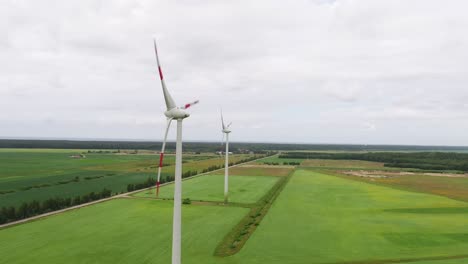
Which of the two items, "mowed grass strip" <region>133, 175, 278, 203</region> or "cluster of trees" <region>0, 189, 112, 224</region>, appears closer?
"cluster of trees" <region>0, 189, 112, 224</region>

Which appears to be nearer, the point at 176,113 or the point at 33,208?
the point at 176,113

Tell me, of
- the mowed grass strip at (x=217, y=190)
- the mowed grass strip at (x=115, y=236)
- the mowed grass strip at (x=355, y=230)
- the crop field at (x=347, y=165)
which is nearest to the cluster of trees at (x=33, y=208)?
→ the mowed grass strip at (x=115, y=236)

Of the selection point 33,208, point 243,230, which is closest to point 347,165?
point 243,230

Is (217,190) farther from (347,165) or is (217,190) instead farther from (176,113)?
(347,165)

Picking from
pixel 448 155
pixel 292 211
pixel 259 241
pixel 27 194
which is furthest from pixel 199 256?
pixel 448 155

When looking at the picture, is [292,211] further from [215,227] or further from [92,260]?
[92,260]

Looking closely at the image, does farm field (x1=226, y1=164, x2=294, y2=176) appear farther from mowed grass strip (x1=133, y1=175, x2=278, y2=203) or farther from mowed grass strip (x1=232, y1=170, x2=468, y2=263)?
mowed grass strip (x1=232, y1=170, x2=468, y2=263)

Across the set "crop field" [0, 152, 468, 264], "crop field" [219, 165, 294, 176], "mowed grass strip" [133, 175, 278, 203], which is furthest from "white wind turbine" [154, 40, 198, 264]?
"crop field" [219, 165, 294, 176]
